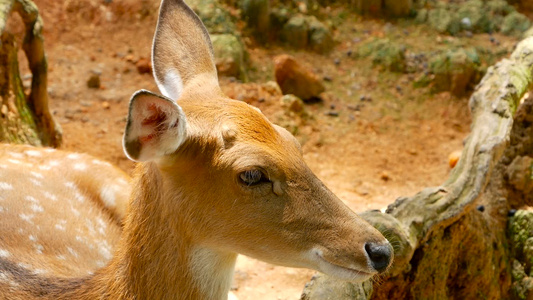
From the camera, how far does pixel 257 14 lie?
30.3ft

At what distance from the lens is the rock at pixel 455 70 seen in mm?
8688

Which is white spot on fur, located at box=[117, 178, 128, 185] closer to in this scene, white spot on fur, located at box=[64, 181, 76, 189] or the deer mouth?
white spot on fur, located at box=[64, 181, 76, 189]

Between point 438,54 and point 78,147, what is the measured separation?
5.01 metres

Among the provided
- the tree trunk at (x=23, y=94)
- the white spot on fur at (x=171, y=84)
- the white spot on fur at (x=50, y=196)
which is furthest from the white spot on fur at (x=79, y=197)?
the white spot on fur at (x=171, y=84)

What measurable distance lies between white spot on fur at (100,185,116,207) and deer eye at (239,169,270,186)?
221 centimetres

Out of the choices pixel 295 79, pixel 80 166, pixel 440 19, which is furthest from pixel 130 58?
pixel 440 19

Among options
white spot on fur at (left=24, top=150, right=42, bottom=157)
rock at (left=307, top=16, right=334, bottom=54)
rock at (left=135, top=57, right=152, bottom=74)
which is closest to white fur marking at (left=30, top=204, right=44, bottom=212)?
white spot on fur at (left=24, top=150, right=42, bottom=157)

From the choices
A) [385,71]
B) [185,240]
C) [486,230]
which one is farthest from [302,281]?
[385,71]

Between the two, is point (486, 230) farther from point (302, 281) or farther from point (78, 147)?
point (78, 147)

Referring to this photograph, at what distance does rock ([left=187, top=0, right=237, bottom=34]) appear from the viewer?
862 cm

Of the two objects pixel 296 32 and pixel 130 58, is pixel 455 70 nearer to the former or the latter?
pixel 296 32

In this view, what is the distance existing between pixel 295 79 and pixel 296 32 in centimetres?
113

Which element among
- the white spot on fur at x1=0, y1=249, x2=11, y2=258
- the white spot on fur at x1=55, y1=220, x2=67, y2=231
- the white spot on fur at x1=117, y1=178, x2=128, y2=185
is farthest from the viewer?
the white spot on fur at x1=117, y1=178, x2=128, y2=185

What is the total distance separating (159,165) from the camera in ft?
9.75
